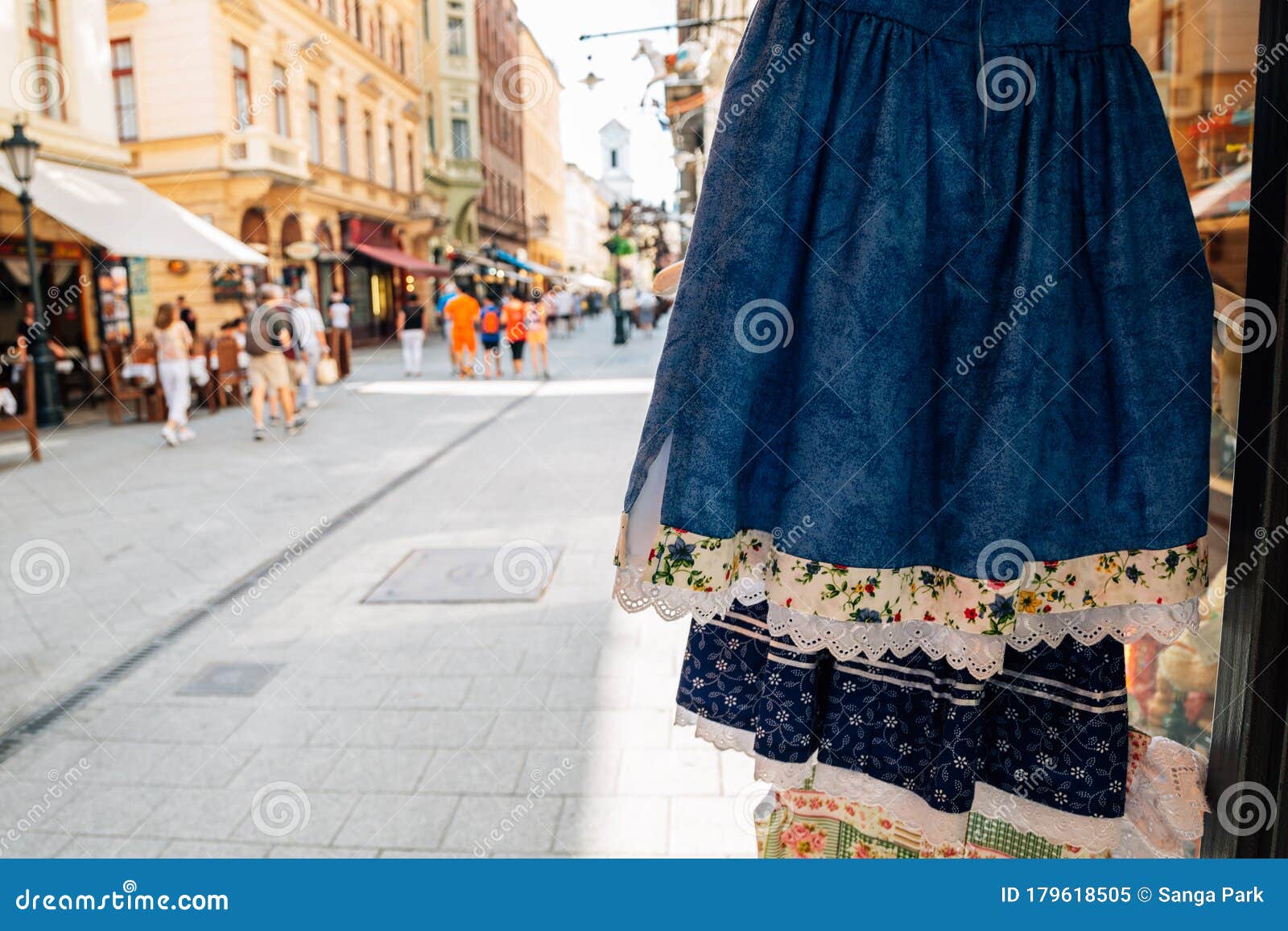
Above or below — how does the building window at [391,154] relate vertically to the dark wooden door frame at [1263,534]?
above

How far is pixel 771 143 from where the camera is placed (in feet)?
4.05

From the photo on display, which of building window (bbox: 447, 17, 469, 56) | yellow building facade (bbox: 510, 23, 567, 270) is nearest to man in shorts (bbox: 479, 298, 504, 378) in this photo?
building window (bbox: 447, 17, 469, 56)

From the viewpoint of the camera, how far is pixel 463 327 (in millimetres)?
16484

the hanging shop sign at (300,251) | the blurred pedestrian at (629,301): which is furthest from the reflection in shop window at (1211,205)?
the hanging shop sign at (300,251)

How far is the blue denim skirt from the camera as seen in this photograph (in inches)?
47.1

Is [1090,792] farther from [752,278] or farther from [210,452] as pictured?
[210,452]

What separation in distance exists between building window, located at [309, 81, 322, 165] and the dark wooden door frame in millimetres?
26701

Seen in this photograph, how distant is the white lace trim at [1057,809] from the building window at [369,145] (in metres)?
30.5

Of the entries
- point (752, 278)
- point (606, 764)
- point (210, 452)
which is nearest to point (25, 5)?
point (210, 452)

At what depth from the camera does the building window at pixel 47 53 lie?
1452 cm

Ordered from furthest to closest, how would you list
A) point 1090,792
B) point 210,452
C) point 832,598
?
point 210,452 < point 1090,792 < point 832,598

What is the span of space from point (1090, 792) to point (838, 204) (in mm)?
905

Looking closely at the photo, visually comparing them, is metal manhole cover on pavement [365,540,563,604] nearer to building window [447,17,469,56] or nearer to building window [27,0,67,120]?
building window [27,0,67,120]

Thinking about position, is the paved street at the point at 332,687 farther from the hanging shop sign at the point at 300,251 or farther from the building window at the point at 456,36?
the building window at the point at 456,36
